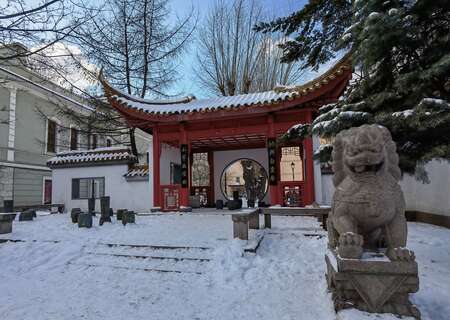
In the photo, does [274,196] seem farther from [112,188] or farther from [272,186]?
[112,188]

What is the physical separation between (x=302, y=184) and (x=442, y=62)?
5.62 metres

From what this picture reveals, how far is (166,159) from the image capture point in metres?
10.2

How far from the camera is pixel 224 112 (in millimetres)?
8242

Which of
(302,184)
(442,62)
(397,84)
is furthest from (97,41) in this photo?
(302,184)

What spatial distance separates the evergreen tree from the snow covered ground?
1612 millimetres

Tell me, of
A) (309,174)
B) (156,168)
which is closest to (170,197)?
(156,168)

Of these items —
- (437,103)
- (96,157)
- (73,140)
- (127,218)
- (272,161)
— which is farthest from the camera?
(73,140)

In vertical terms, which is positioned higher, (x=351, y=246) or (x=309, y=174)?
(x=309, y=174)

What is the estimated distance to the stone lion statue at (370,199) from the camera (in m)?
2.35

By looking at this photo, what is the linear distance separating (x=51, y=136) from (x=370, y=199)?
54.3ft

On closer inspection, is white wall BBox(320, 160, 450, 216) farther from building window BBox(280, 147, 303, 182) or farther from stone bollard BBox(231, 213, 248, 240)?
building window BBox(280, 147, 303, 182)

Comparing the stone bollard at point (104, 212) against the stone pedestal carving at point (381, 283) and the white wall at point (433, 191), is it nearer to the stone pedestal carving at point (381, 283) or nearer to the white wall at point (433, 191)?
the stone pedestal carving at point (381, 283)

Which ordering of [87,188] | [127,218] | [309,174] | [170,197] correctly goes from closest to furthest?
[127,218]
[309,174]
[170,197]
[87,188]

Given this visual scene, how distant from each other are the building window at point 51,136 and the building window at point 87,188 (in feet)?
15.2
